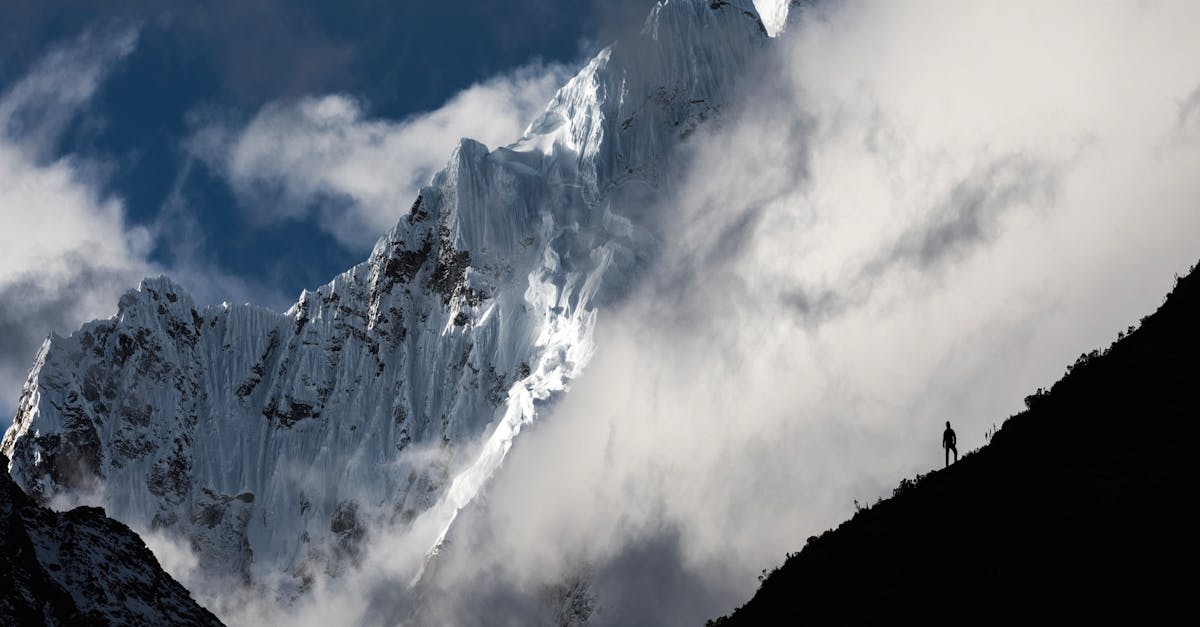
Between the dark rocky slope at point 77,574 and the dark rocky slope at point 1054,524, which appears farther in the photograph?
the dark rocky slope at point 77,574

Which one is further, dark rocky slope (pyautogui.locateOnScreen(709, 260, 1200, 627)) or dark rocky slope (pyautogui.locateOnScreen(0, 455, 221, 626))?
dark rocky slope (pyautogui.locateOnScreen(0, 455, 221, 626))

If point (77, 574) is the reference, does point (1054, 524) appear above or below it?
below

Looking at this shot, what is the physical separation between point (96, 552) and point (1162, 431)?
26880 mm

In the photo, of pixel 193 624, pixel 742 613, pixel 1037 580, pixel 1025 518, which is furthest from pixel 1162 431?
pixel 193 624

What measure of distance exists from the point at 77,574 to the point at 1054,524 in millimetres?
23634

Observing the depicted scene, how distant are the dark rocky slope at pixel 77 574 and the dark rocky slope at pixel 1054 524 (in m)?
16.2

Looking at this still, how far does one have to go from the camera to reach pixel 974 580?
98.9 feet

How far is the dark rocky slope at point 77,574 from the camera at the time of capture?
3281 centimetres

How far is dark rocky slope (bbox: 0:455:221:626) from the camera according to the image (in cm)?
3281

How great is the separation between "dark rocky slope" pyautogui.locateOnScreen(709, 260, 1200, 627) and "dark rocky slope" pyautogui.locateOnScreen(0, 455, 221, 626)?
53.0 feet

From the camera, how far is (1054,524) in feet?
98.1

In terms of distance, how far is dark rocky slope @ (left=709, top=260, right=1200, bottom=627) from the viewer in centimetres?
2712

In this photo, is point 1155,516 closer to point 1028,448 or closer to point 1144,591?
point 1144,591

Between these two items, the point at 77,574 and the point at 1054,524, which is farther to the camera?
the point at 77,574
